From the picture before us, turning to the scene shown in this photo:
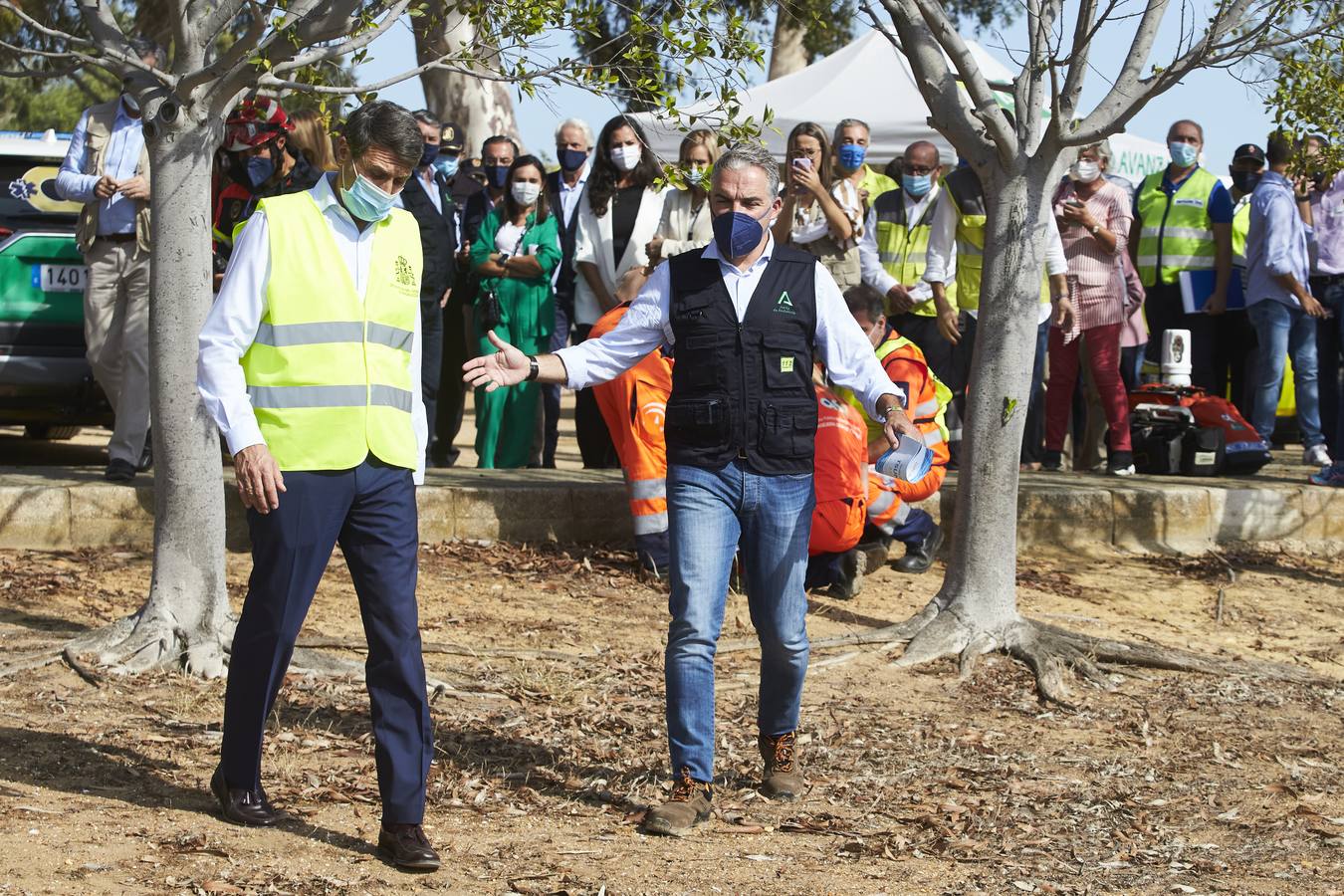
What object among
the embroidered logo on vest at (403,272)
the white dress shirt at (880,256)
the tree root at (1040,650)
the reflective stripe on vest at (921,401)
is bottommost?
the tree root at (1040,650)

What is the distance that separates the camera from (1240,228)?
1320cm

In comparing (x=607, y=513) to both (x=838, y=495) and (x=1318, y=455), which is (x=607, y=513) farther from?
(x=1318, y=455)

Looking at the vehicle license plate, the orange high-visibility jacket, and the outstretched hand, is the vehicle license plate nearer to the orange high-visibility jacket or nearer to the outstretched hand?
the orange high-visibility jacket

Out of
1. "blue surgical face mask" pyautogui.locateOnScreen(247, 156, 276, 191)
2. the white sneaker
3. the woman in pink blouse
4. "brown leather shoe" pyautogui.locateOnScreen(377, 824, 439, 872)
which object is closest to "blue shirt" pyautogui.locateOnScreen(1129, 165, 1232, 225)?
the woman in pink blouse

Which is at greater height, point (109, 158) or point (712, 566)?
point (109, 158)

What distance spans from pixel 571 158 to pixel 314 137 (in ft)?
15.7

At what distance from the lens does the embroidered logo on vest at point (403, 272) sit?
522 centimetres

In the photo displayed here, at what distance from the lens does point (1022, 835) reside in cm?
566

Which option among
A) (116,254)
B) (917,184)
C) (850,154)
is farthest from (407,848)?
(917,184)

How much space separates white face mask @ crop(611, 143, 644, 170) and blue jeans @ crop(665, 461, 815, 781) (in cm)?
523

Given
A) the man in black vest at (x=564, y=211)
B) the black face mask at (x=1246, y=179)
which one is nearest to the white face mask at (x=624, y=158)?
the man in black vest at (x=564, y=211)

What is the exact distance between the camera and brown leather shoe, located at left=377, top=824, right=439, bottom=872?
196 inches

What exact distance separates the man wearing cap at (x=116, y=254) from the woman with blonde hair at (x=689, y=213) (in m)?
2.70

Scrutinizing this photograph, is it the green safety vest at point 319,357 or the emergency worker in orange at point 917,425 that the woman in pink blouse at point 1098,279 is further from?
the green safety vest at point 319,357
